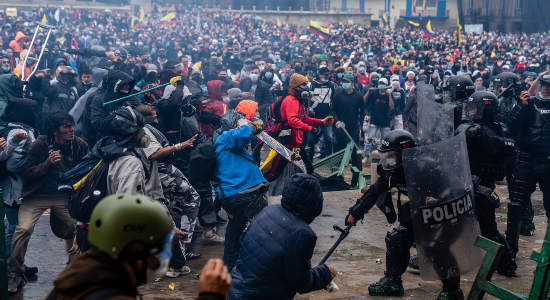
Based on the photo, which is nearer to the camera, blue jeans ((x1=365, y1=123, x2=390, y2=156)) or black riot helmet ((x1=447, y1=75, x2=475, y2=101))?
black riot helmet ((x1=447, y1=75, x2=475, y2=101))

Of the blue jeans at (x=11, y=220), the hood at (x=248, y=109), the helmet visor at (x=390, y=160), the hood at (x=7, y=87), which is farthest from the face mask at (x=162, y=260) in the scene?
the hood at (x=7, y=87)

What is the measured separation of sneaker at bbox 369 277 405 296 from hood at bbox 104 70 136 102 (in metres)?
3.49

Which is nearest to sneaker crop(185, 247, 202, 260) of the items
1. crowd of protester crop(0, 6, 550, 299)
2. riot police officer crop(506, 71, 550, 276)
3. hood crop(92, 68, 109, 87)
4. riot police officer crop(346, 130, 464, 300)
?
crowd of protester crop(0, 6, 550, 299)

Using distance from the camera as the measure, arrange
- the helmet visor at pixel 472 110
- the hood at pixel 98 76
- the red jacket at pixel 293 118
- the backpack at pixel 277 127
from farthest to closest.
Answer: the hood at pixel 98 76, the backpack at pixel 277 127, the red jacket at pixel 293 118, the helmet visor at pixel 472 110

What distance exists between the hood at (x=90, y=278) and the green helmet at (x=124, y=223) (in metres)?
0.04

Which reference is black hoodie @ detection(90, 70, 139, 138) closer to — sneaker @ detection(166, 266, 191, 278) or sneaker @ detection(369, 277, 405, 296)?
sneaker @ detection(166, 266, 191, 278)

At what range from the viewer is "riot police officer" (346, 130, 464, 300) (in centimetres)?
439

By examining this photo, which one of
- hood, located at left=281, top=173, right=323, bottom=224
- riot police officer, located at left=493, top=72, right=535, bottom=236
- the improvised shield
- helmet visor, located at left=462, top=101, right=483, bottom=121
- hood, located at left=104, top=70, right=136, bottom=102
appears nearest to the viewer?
hood, located at left=281, top=173, right=323, bottom=224

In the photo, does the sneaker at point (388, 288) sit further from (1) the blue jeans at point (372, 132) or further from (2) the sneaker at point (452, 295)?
(1) the blue jeans at point (372, 132)

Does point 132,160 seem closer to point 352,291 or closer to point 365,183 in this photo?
point 352,291

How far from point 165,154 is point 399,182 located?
2018 mm

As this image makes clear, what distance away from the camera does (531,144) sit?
6.11 meters

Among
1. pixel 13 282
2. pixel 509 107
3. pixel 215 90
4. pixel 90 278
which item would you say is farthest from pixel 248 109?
pixel 90 278

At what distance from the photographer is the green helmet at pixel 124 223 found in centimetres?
181
